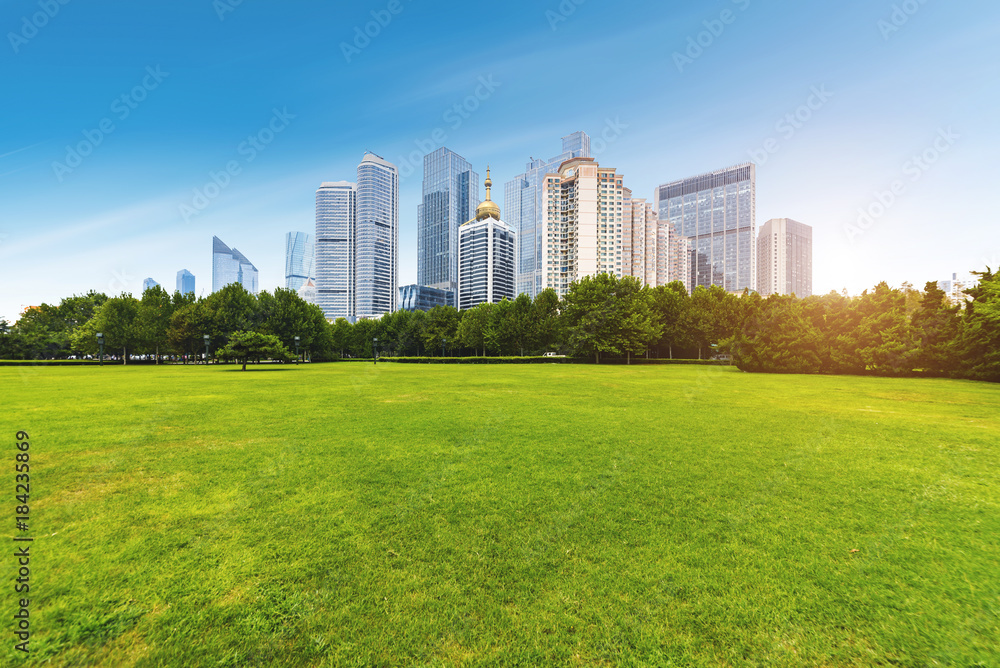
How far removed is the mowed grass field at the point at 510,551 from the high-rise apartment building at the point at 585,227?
124541mm

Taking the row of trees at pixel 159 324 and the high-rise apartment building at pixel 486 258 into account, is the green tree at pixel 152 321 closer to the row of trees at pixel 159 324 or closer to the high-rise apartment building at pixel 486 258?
the row of trees at pixel 159 324

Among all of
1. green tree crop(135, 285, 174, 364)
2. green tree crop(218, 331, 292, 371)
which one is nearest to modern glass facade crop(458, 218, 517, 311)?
green tree crop(135, 285, 174, 364)

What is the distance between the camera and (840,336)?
31156mm

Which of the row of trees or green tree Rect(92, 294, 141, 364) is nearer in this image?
green tree Rect(92, 294, 141, 364)

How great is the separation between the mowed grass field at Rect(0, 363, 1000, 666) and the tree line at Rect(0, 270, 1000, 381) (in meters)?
28.3

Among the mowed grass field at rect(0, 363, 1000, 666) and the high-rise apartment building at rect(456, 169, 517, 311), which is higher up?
the high-rise apartment building at rect(456, 169, 517, 311)

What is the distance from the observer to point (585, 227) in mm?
131625

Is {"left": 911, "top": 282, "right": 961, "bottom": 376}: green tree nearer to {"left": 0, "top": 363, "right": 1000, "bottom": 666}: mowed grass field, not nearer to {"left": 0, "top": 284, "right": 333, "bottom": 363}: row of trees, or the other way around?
{"left": 0, "top": 363, "right": 1000, "bottom": 666}: mowed grass field

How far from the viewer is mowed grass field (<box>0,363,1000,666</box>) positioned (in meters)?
2.69

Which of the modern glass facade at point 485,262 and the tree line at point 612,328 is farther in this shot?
the modern glass facade at point 485,262

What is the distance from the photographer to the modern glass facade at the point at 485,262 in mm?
167250

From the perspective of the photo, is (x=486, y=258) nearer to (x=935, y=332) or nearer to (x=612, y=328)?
(x=612, y=328)

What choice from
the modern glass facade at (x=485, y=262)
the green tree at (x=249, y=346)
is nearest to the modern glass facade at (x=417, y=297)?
the modern glass facade at (x=485, y=262)

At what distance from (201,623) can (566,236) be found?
14254cm
